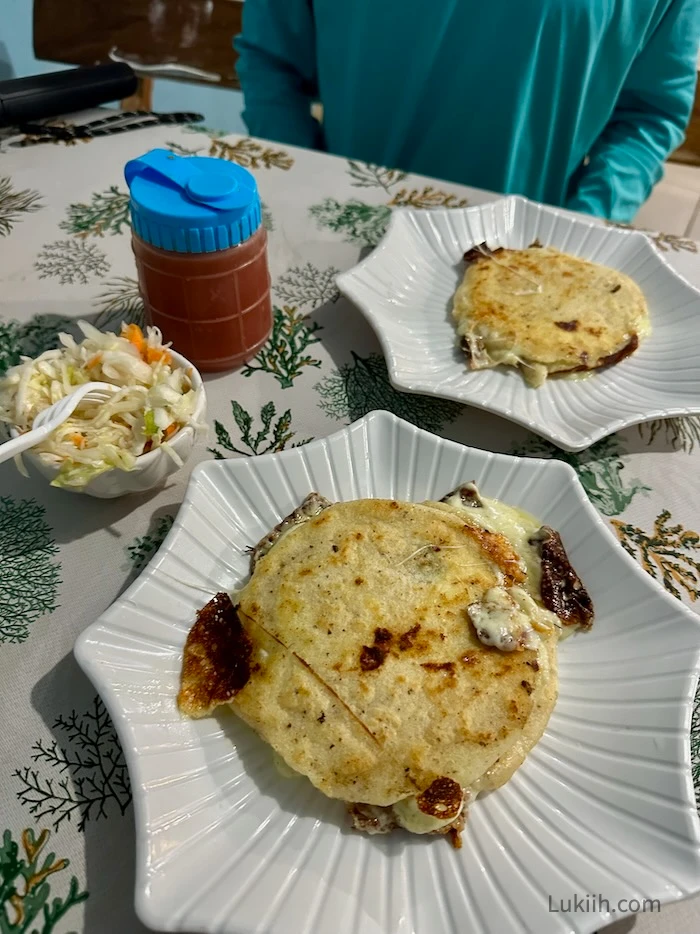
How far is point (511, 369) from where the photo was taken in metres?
1.48

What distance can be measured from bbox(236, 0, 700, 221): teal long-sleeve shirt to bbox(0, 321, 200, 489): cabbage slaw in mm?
1411

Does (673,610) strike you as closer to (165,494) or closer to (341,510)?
(341,510)

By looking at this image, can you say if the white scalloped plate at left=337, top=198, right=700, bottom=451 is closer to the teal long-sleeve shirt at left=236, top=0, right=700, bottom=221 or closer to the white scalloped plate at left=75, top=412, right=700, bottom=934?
the white scalloped plate at left=75, top=412, right=700, bottom=934

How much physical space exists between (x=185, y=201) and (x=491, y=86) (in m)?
1.32

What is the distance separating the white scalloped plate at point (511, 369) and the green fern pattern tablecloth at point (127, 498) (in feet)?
0.29

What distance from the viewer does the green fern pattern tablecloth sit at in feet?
3.01

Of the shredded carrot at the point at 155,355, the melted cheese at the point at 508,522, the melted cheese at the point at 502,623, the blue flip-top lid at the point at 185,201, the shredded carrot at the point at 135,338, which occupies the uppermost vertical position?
the blue flip-top lid at the point at 185,201

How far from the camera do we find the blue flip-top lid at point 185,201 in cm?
121

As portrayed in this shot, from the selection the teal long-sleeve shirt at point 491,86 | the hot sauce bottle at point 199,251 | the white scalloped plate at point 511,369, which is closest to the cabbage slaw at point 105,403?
the hot sauce bottle at point 199,251

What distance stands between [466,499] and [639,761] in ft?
1.58

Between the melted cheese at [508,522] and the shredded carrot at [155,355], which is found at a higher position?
the shredded carrot at [155,355]

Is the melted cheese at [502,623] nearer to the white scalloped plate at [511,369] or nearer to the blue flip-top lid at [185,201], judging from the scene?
the white scalloped plate at [511,369]

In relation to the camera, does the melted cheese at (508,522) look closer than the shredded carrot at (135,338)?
Yes

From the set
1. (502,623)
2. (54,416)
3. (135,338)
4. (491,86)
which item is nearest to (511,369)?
(502,623)
